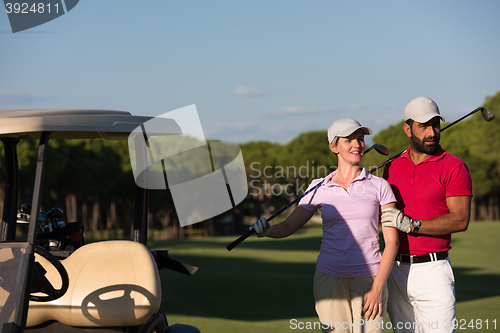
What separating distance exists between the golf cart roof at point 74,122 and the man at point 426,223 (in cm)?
155

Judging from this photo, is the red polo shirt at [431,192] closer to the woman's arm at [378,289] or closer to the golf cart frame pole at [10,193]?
the woman's arm at [378,289]

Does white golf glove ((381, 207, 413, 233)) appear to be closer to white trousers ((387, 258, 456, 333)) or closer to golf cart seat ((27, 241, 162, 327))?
white trousers ((387, 258, 456, 333))

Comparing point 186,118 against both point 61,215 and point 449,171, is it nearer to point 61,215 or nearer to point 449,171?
point 61,215

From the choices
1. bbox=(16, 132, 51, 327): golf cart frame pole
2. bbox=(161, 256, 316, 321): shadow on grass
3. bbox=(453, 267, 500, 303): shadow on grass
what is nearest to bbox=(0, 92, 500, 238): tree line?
bbox=(453, 267, 500, 303): shadow on grass

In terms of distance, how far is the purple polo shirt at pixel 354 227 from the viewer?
3.04 metres

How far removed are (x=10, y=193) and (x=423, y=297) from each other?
286cm

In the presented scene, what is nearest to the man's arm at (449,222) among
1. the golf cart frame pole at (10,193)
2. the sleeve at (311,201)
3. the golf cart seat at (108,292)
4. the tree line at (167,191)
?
the sleeve at (311,201)

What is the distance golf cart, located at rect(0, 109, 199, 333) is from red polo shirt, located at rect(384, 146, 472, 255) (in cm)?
149

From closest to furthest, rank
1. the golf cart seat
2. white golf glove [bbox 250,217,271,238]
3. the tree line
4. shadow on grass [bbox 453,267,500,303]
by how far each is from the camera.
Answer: white golf glove [bbox 250,217,271,238], the golf cart seat, shadow on grass [bbox 453,267,500,303], the tree line

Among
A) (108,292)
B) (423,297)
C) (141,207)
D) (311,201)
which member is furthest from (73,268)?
(423,297)

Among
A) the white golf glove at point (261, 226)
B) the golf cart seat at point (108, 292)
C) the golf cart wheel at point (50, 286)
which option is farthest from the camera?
the golf cart seat at point (108, 292)

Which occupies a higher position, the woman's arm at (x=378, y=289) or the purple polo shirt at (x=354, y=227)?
the purple polo shirt at (x=354, y=227)

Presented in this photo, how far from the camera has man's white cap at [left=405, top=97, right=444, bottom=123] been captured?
3.32 metres

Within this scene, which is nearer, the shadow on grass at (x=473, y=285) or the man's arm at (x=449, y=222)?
the man's arm at (x=449, y=222)
